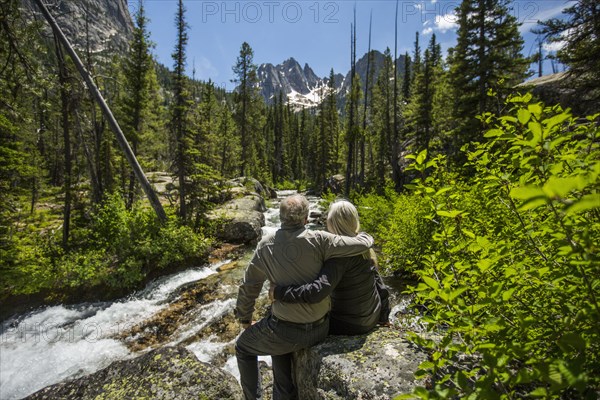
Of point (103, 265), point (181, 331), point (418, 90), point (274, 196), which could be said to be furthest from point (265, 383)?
point (274, 196)

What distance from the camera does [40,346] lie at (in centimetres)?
652

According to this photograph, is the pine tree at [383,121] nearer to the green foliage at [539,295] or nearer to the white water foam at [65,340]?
the white water foam at [65,340]

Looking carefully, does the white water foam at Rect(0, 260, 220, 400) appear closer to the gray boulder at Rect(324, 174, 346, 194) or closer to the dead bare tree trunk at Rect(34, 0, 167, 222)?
the dead bare tree trunk at Rect(34, 0, 167, 222)

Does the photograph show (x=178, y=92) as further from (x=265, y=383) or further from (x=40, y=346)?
(x=265, y=383)

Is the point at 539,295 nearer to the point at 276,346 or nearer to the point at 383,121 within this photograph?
the point at 276,346

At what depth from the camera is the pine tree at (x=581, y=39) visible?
861 cm

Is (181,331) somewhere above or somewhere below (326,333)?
below

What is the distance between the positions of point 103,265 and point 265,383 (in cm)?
775

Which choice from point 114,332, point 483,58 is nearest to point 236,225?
point 114,332

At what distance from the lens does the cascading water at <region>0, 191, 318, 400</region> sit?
5621 mm

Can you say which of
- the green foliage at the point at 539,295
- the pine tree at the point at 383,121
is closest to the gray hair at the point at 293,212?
the green foliage at the point at 539,295

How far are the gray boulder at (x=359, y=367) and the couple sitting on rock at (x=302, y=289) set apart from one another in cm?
17

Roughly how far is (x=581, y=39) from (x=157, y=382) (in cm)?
1415

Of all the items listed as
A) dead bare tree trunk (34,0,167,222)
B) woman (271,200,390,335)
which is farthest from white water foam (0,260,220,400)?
woman (271,200,390,335)
